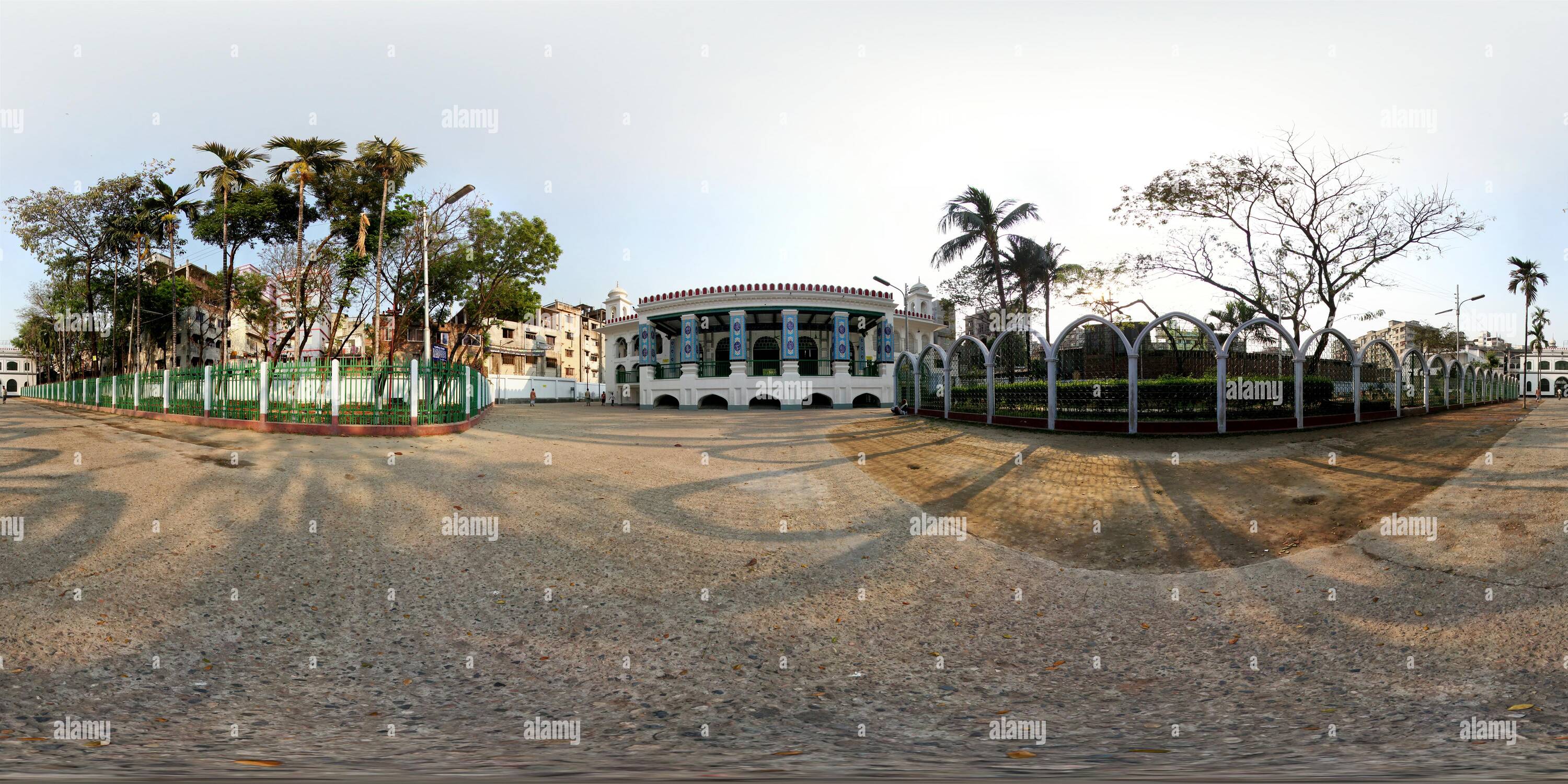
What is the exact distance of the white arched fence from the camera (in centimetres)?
1163

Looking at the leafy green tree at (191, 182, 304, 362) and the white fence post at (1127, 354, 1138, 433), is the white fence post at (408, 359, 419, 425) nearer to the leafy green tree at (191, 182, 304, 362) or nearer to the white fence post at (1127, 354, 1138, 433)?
the white fence post at (1127, 354, 1138, 433)

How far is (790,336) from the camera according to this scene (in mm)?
27016

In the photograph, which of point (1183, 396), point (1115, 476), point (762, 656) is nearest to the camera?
point (762, 656)

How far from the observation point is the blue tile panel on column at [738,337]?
27359 mm

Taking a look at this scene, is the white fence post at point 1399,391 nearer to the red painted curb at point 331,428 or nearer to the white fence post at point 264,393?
the red painted curb at point 331,428

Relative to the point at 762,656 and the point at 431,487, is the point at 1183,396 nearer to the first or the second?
the point at 762,656

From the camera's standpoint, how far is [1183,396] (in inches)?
464

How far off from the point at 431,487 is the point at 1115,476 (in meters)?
8.34

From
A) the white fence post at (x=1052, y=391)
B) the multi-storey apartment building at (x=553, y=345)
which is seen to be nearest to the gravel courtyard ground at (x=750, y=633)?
the white fence post at (x=1052, y=391)

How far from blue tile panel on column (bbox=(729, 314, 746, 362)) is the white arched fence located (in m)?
9.25

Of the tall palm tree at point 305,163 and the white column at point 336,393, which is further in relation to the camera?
the tall palm tree at point 305,163

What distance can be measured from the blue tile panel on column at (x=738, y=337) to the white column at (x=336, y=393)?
1623 cm

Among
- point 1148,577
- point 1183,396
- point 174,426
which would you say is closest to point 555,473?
point 1148,577

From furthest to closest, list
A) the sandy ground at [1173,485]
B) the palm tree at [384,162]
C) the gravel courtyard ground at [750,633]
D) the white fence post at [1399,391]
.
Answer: the palm tree at [384,162] < the white fence post at [1399,391] < the sandy ground at [1173,485] < the gravel courtyard ground at [750,633]
